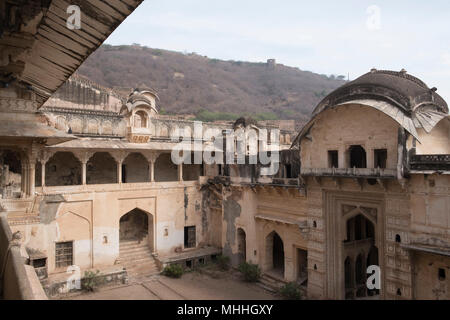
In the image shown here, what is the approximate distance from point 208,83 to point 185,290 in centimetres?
5817

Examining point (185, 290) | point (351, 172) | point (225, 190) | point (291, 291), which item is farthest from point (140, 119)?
point (291, 291)

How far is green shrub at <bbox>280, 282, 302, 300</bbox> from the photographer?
523 inches

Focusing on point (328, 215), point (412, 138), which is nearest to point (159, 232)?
point (328, 215)

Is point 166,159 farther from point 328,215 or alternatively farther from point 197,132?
point 328,215

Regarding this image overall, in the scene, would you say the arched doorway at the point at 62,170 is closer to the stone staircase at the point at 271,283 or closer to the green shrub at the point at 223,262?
the green shrub at the point at 223,262

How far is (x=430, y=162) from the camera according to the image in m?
9.79

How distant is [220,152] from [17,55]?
52.0 feet

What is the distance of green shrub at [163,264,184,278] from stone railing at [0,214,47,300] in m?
11.9

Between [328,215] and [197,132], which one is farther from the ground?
[197,132]

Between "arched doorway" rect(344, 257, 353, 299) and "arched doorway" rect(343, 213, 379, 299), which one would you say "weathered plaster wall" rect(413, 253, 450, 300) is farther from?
"arched doorway" rect(344, 257, 353, 299)

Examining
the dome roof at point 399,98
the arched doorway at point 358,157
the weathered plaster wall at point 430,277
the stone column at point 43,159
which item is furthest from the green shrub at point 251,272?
the stone column at point 43,159
